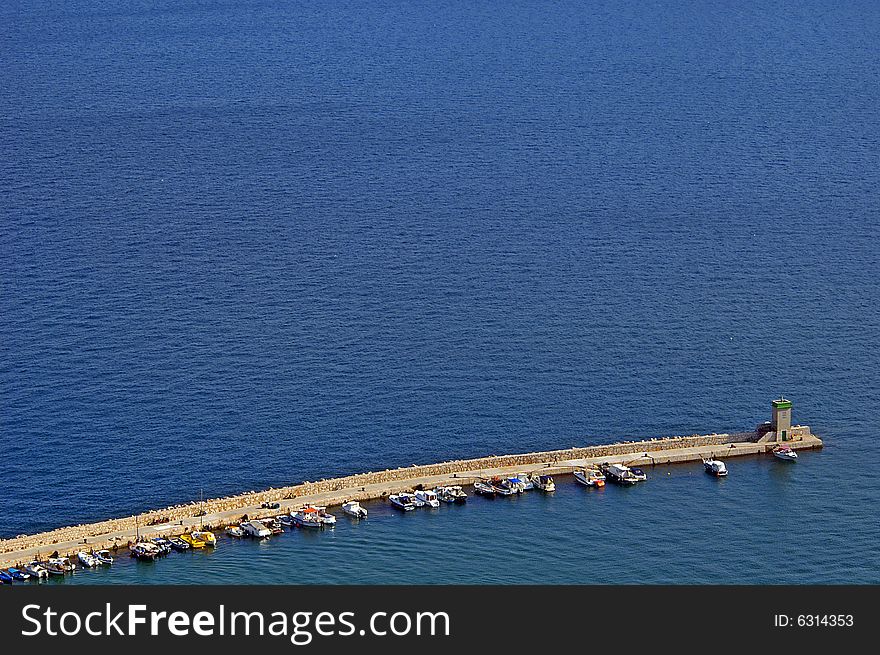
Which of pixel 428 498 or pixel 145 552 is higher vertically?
pixel 428 498

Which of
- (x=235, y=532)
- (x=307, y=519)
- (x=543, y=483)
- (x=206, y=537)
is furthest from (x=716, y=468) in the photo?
(x=206, y=537)

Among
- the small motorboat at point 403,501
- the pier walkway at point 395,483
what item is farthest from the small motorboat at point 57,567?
the small motorboat at point 403,501

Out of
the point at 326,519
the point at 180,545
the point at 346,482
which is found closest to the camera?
the point at 180,545

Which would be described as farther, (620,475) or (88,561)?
(620,475)

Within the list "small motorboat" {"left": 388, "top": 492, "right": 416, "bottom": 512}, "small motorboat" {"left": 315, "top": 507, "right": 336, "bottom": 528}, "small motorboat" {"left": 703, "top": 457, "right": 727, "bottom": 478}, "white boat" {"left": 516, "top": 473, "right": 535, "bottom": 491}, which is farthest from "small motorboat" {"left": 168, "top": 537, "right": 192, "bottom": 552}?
"small motorboat" {"left": 703, "top": 457, "right": 727, "bottom": 478}

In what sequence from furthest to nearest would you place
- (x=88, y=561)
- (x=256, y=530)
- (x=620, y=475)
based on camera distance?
1. (x=620, y=475)
2. (x=256, y=530)
3. (x=88, y=561)

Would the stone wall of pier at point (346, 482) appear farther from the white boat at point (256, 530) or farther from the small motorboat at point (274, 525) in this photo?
the white boat at point (256, 530)

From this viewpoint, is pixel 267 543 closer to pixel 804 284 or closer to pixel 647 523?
pixel 647 523

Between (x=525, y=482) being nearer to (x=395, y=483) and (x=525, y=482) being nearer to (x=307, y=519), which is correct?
(x=395, y=483)
